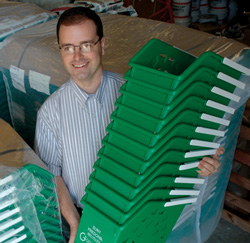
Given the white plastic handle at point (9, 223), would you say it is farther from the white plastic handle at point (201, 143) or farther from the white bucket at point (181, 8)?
the white bucket at point (181, 8)

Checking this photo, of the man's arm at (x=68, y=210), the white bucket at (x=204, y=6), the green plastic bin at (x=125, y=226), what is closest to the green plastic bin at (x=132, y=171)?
the green plastic bin at (x=125, y=226)

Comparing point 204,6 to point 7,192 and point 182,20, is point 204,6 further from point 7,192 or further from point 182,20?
point 7,192

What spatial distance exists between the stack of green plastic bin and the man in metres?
0.26

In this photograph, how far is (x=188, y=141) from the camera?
99cm

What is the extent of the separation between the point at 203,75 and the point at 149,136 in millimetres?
238

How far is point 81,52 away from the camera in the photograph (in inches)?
49.9

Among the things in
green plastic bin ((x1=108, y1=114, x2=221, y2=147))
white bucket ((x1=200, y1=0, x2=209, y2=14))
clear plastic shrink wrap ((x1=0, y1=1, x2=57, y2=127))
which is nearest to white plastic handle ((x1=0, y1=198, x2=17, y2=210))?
green plastic bin ((x1=108, y1=114, x2=221, y2=147))

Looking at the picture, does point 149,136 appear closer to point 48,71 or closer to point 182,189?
point 182,189

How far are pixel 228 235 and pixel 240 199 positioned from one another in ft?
0.92

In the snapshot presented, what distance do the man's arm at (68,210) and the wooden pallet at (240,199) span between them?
1075 millimetres

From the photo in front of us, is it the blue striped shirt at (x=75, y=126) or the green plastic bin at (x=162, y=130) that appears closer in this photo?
the green plastic bin at (x=162, y=130)

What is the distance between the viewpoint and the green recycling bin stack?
2.93 ft

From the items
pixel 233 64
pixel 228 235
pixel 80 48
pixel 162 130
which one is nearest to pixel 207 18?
pixel 228 235

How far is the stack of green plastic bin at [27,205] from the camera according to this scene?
878 millimetres
